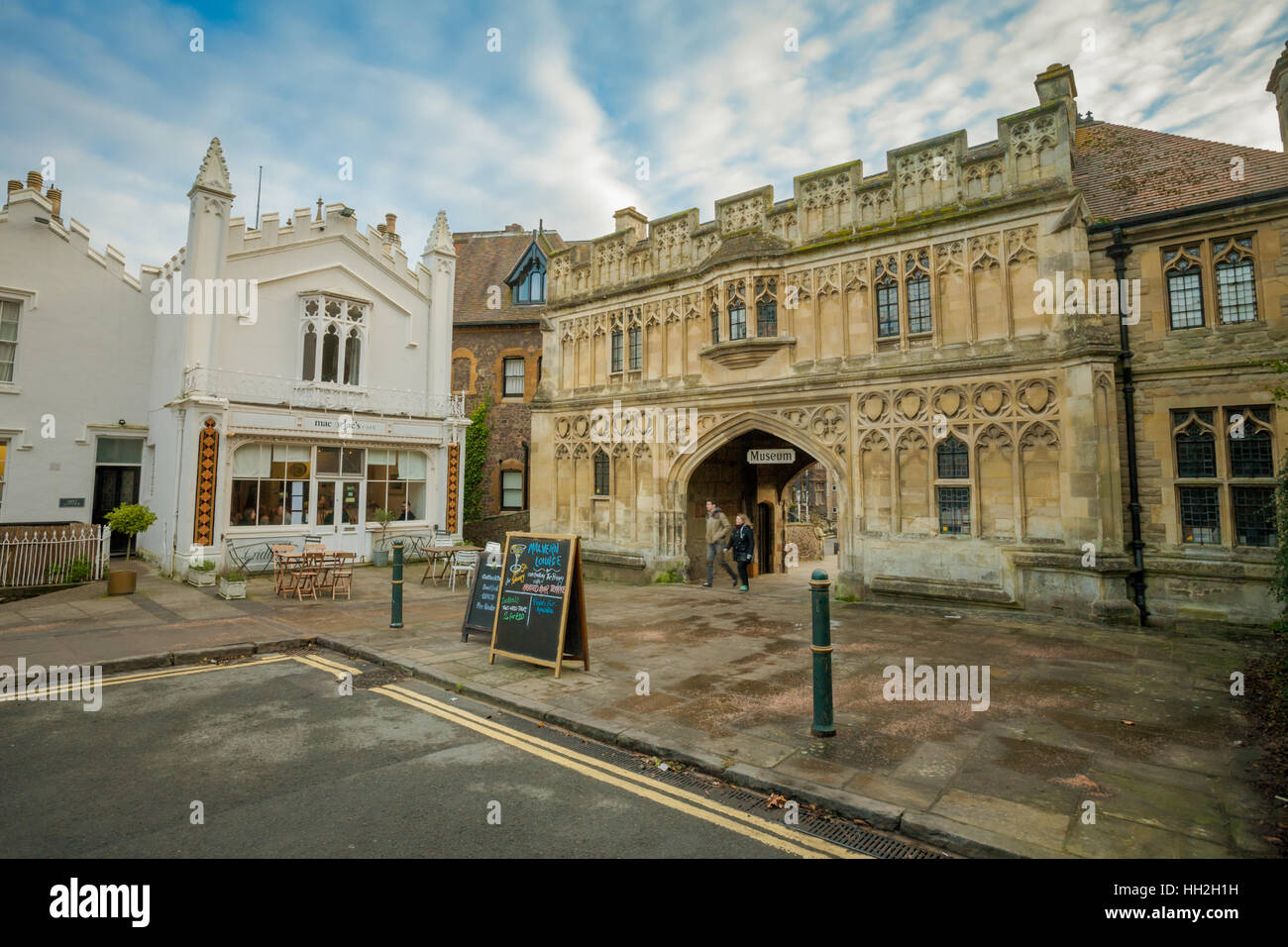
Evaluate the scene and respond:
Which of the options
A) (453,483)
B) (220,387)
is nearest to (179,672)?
(220,387)

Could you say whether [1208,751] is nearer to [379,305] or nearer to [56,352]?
[379,305]

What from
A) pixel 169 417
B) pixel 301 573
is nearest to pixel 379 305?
pixel 169 417

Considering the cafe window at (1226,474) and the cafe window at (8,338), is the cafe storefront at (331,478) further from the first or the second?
the cafe window at (1226,474)

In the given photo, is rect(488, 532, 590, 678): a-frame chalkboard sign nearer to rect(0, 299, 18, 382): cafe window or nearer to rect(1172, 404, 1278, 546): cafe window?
rect(1172, 404, 1278, 546): cafe window

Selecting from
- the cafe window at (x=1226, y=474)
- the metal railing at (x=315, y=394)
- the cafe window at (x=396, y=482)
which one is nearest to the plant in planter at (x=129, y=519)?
the metal railing at (x=315, y=394)

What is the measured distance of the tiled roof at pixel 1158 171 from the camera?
1084cm

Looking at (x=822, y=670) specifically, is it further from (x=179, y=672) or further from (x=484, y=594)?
(x=179, y=672)

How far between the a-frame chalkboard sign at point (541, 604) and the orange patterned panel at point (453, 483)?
12693mm

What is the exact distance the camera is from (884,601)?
1297cm

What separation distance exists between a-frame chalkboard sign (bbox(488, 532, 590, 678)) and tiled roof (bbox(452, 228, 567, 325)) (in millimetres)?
18976

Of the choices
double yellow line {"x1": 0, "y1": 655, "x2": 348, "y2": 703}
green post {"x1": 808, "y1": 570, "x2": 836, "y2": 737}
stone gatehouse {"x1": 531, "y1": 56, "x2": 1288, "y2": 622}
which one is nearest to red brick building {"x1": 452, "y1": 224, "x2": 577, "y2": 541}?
stone gatehouse {"x1": 531, "y1": 56, "x2": 1288, "y2": 622}

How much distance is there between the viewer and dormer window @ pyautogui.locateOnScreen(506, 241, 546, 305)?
88.5ft

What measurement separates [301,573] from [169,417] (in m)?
7.96

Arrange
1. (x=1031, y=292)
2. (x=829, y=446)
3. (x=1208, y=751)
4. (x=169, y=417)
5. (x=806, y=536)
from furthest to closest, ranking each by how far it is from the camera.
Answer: (x=806, y=536)
(x=169, y=417)
(x=829, y=446)
(x=1031, y=292)
(x=1208, y=751)
